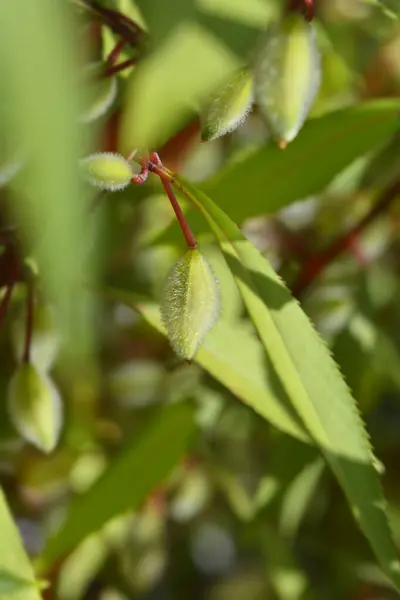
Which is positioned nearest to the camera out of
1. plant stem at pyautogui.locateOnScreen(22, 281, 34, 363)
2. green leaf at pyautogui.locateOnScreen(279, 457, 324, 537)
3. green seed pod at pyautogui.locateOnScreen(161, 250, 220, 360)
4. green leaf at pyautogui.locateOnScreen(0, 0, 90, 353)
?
green leaf at pyautogui.locateOnScreen(0, 0, 90, 353)

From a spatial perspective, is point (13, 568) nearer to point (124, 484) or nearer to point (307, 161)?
point (124, 484)

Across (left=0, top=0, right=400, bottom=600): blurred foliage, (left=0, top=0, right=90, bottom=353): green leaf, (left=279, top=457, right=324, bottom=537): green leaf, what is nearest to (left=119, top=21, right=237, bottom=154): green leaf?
(left=0, top=0, right=400, bottom=600): blurred foliage

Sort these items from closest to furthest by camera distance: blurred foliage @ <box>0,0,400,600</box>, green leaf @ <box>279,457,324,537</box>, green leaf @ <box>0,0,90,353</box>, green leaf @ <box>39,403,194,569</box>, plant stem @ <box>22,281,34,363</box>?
green leaf @ <box>0,0,90,353</box> < blurred foliage @ <box>0,0,400,600</box> < plant stem @ <box>22,281,34,363</box> < green leaf @ <box>39,403,194,569</box> < green leaf @ <box>279,457,324,537</box>

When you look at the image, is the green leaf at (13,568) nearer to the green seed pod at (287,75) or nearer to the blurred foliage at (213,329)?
the blurred foliage at (213,329)

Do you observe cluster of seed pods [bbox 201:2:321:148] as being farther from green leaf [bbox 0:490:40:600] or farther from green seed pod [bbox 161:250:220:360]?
green leaf [bbox 0:490:40:600]

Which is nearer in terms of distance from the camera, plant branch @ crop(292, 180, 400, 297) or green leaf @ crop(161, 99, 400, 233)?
green leaf @ crop(161, 99, 400, 233)

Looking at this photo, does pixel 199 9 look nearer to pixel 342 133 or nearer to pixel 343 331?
pixel 342 133
